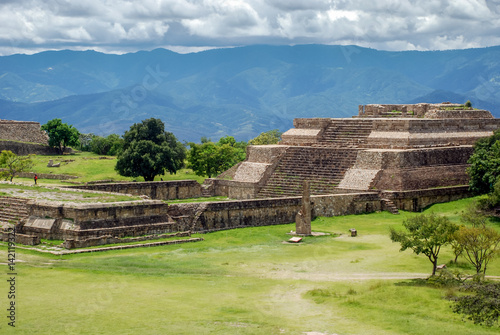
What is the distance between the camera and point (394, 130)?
163 ft

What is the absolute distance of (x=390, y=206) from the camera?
43219mm

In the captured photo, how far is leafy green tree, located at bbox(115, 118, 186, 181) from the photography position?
54.8 m

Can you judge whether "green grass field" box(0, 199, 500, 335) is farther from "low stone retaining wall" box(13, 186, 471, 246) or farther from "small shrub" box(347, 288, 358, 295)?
"low stone retaining wall" box(13, 186, 471, 246)

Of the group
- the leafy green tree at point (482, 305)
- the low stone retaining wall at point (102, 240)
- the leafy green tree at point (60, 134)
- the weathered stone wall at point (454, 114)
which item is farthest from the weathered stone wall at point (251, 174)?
the leafy green tree at point (60, 134)

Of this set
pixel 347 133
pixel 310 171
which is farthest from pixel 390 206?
pixel 347 133

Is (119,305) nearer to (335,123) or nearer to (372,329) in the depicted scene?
(372,329)

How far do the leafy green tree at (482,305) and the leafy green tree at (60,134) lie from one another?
63911mm

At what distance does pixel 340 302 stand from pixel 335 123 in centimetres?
3059

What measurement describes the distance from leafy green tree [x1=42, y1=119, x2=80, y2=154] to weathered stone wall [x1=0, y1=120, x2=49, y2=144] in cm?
369

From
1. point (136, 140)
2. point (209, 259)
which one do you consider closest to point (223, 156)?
point (136, 140)

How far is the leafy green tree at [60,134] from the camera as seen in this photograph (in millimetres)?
82250

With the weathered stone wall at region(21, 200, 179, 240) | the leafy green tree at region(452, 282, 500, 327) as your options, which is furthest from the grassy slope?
the leafy green tree at region(452, 282, 500, 327)

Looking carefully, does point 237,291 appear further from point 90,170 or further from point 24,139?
point 24,139

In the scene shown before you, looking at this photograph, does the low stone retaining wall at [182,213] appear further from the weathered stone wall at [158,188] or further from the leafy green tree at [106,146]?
the leafy green tree at [106,146]
